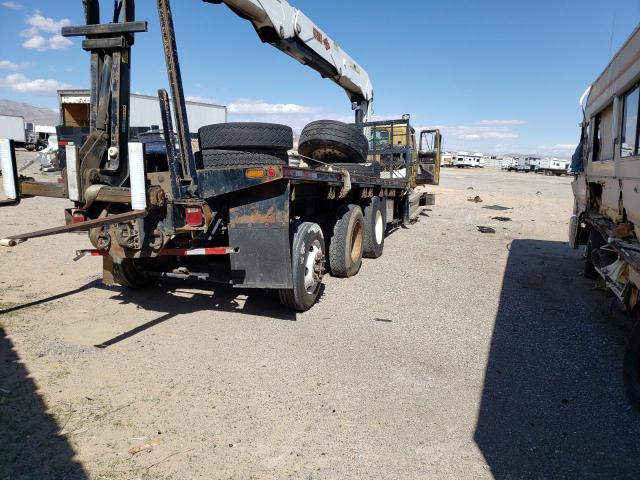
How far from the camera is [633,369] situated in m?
3.51

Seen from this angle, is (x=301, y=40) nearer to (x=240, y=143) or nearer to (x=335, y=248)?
(x=240, y=143)

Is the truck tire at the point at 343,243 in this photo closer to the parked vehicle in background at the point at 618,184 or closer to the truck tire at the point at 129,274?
the truck tire at the point at 129,274

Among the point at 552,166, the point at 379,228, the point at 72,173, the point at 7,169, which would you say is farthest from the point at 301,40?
the point at 552,166

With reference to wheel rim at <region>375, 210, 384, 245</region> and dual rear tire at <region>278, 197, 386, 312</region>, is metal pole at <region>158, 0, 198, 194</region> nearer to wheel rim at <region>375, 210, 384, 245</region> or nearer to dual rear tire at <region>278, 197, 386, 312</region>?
dual rear tire at <region>278, 197, 386, 312</region>

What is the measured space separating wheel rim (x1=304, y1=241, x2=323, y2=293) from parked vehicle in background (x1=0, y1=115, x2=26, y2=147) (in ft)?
143

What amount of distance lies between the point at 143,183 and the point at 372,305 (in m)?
3.19

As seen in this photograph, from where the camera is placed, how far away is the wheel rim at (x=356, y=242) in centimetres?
715

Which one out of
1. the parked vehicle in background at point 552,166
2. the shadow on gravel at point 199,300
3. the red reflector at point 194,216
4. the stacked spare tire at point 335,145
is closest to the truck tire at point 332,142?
the stacked spare tire at point 335,145

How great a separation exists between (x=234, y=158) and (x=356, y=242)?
296 cm

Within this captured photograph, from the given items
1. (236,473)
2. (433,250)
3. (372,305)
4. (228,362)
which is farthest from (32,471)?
(433,250)


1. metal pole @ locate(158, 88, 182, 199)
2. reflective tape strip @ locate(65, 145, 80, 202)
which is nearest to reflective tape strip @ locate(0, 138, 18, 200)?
reflective tape strip @ locate(65, 145, 80, 202)

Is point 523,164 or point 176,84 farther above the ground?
point 523,164

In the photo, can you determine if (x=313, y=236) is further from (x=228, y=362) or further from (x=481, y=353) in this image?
(x=481, y=353)

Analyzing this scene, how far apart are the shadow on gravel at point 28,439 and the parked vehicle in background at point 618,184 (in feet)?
13.1
